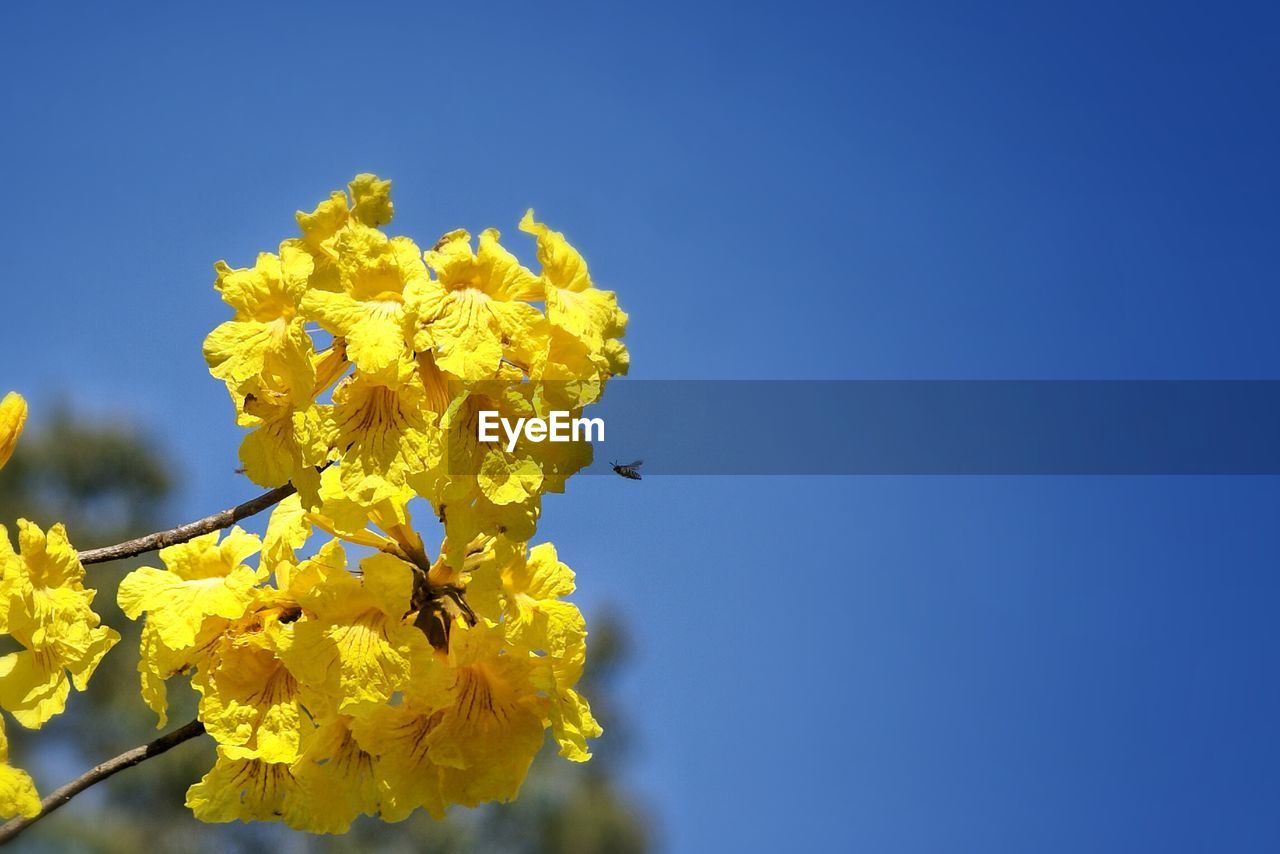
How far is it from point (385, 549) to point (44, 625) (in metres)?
0.71

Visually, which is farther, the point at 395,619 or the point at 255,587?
the point at 255,587

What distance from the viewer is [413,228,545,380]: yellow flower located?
94.1 inches

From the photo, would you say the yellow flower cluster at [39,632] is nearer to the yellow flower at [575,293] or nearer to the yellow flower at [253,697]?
the yellow flower at [253,697]

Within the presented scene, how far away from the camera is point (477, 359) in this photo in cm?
238

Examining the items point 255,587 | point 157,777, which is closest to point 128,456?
point 157,777

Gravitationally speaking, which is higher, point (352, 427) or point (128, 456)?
point (128, 456)

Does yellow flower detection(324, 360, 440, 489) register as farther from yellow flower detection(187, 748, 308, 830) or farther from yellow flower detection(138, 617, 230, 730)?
yellow flower detection(187, 748, 308, 830)

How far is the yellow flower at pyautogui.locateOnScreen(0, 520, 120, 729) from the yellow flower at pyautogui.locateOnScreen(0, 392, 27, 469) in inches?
7.3

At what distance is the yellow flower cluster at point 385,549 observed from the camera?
245 centimetres

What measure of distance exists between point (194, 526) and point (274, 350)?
1.29ft

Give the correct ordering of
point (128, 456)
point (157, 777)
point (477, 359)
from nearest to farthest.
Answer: point (477, 359), point (157, 777), point (128, 456)

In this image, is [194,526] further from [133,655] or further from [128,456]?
[128,456]

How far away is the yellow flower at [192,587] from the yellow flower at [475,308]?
0.75m

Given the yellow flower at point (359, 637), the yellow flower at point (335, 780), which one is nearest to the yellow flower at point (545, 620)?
the yellow flower at point (359, 637)
